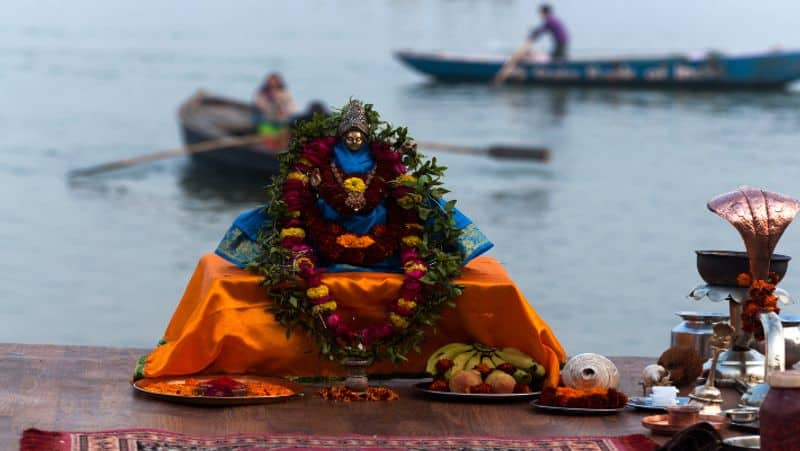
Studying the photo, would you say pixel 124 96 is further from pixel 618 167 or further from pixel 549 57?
pixel 618 167

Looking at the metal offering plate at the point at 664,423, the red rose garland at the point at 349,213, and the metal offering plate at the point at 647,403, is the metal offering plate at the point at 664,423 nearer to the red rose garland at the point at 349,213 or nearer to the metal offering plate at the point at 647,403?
the metal offering plate at the point at 647,403

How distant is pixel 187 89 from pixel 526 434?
1185 inches

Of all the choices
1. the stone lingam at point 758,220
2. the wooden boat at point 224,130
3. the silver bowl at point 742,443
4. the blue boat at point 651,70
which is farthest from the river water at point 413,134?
the silver bowl at point 742,443

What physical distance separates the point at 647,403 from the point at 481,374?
642 millimetres

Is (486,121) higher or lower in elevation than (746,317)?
higher

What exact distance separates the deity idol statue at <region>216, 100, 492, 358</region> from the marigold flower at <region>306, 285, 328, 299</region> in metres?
0.01

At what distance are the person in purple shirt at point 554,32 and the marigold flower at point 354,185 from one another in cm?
2576

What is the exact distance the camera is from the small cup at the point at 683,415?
5793 mm

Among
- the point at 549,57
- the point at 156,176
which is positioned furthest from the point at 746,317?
the point at 549,57

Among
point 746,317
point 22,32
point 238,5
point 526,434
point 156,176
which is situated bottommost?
point 526,434

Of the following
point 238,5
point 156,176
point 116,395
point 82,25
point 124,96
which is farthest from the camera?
point 238,5

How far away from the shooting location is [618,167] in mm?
26359

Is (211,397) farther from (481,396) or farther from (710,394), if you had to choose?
(710,394)

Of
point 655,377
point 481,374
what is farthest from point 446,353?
point 655,377
